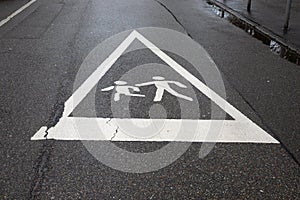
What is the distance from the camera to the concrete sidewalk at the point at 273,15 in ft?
28.1

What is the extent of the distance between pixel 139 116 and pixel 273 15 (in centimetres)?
740

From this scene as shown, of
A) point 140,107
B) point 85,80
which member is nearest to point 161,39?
point 85,80

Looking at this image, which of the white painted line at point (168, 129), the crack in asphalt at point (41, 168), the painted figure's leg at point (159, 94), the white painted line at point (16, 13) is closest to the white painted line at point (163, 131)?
the white painted line at point (168, 129)

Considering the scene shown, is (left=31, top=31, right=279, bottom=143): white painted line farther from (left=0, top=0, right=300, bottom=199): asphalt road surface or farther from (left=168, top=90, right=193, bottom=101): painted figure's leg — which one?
(left=168, top=90, right=193, bottom=101): painted figure's leg

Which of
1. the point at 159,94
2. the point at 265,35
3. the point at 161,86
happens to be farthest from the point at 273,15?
the point at 159,94

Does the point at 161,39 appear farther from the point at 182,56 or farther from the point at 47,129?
the point at 47,129

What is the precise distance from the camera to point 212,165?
374 cm

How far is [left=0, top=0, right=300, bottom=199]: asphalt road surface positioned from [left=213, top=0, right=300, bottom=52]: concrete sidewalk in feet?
2.93

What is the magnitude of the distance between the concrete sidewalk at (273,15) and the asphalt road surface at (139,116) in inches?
35.2

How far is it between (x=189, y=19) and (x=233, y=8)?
1940 millimetres

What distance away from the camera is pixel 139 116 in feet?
15.4

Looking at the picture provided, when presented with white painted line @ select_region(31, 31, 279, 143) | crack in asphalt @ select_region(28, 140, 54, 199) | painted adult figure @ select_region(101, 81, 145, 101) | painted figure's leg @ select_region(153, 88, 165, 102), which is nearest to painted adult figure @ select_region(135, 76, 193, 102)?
painted figure's leg @ select_region(153, 88, 165, 102)

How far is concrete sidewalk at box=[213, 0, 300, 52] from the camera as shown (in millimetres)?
8555

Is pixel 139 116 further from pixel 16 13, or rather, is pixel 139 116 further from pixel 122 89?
pixel 16 13
